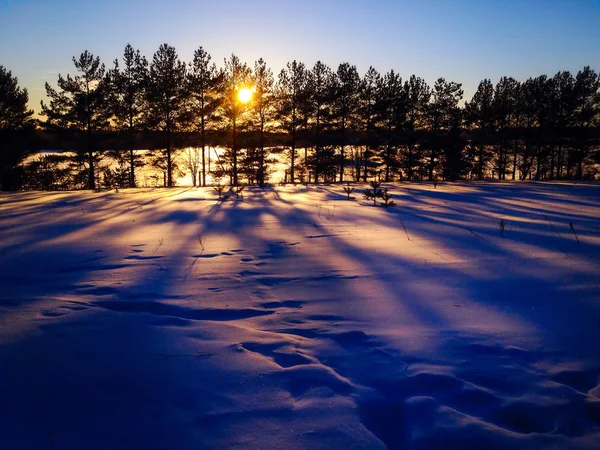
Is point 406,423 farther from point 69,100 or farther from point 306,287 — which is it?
point 69,100

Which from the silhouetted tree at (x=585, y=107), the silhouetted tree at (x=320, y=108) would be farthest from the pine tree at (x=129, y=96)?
the silhouetted tree at (x=585, y=107)

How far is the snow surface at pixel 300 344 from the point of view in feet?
5.22

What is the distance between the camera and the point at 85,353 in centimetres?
212

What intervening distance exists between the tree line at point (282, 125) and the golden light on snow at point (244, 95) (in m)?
0.25

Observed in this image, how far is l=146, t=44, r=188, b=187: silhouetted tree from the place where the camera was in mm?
29094

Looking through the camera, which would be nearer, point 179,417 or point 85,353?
point 179,417

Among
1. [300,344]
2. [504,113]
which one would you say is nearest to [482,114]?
[504,113]

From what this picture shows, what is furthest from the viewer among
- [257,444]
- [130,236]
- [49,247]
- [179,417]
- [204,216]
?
[204,216]

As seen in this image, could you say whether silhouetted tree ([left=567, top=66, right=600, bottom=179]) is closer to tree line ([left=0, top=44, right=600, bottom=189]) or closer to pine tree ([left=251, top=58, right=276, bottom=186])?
tree line ([left=0, top=44, right=600, bottom=189])

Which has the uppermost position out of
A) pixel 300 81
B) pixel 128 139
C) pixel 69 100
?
Result: pixel 300 81

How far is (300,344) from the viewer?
90.4 inches

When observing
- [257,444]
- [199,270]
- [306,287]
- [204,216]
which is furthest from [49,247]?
[257,444]

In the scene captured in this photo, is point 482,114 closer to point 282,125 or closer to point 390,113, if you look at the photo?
point 390,113

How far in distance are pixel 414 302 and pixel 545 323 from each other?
854mm
